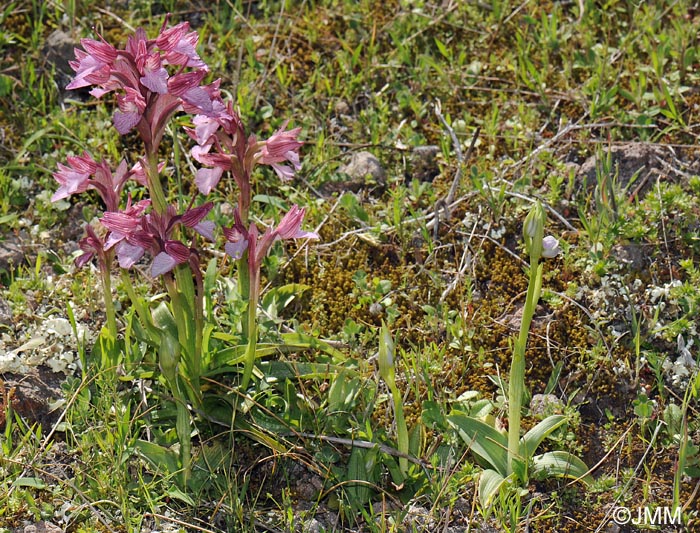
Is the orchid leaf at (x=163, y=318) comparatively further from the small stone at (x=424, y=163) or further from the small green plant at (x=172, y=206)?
the small stone at (x=424, y=163)

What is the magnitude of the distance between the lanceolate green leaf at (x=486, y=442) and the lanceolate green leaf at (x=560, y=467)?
114 mm

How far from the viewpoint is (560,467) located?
3.11m

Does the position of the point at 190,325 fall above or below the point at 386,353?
below

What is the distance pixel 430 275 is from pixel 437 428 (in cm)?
78

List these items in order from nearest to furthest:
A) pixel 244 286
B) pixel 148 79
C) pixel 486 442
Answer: pixel 148 79, pixel 486 442, pixel 244 286

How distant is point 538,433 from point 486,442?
7.6 inches

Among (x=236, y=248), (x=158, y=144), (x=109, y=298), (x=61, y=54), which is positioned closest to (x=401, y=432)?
(x=236, y=248)

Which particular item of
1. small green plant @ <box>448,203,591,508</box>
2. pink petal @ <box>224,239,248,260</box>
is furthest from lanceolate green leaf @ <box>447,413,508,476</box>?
pink petal @ <box>224,239,248,260</box>

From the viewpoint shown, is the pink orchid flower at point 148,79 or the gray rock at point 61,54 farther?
the gray rock at point 61,54

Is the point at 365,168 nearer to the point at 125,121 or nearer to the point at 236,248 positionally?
the point at 236,248

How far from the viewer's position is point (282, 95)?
15.3ft

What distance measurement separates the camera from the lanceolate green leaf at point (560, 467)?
310 cm

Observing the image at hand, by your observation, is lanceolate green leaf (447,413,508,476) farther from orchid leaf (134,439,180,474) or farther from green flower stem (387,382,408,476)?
orchid leaf (134,439,180,474)

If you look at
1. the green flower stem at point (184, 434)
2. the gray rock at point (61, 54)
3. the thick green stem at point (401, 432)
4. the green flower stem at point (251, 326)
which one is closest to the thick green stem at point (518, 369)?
the thick green stem at point (401, 432)
